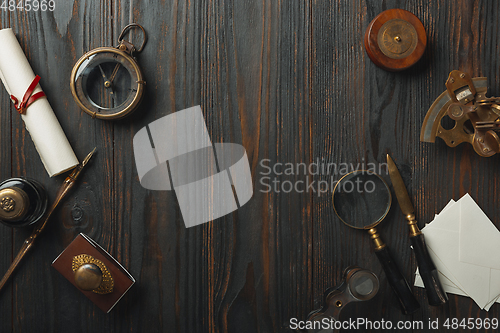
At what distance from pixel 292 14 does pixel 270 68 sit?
187 millimetres

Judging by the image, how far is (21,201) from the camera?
0.92 m

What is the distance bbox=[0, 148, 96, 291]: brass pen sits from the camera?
1006 mm

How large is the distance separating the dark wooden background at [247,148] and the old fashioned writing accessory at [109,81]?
0.05 metres

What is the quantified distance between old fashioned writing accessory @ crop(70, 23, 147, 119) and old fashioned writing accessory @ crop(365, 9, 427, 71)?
0.73 metres

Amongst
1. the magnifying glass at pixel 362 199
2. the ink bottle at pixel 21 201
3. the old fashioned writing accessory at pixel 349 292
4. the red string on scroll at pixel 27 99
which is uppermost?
the red string on scroll at pixel 27 99

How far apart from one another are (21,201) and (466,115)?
135cm

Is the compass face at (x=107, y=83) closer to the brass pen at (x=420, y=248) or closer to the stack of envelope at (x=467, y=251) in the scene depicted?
the brass pen at (x=420, y=248)

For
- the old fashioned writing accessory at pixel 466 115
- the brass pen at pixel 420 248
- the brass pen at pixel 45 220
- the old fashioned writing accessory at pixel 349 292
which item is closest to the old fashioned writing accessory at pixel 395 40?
the old fashioned writing accessory at pixel 466 115

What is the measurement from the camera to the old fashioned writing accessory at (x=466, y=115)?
901 millimetres

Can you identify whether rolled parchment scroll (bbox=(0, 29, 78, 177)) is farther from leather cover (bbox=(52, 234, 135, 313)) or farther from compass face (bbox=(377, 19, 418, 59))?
compass face (bbox=(377, 19, 418, 59))

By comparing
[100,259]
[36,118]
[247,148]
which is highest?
[36,118]

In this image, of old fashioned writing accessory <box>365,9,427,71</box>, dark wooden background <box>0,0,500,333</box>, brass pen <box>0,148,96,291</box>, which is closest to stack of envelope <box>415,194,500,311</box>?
dark wooden background <box>0,0,500,333</box>

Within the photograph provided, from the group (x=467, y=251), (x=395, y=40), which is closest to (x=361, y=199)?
(x=467, y=251)

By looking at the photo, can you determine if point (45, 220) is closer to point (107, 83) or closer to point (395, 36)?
point (107, 83)
